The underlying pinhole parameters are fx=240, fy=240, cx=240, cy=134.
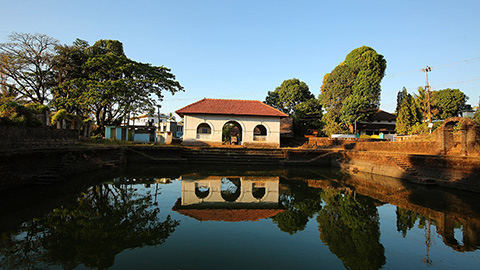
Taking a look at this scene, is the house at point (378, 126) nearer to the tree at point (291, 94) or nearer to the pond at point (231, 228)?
the tree at point (291, 94)

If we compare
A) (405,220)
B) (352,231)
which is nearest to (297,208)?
(352,231)

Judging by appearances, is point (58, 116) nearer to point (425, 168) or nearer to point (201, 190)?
point (201, 190)

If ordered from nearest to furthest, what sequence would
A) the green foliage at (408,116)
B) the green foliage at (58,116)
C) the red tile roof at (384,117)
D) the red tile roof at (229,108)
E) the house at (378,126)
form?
the green foliage at (58,116), the red tile roof at (229,108), the green foliage at (408,116), the house at (378,126), the red tile roof at (384,117)

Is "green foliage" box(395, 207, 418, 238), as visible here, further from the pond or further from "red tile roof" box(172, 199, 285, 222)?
"red tile roof" box(172, 199, 285, 222)

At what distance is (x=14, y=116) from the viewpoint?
9.98 metres

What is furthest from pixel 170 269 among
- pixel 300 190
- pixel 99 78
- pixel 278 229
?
pixel 99 78

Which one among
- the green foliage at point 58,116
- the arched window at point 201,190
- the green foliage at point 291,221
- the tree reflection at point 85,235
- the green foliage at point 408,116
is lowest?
the green foliage at point 291,221

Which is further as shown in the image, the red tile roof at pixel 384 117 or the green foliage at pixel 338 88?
the red tile roof at pixel 384 117

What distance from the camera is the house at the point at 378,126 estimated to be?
33.4m

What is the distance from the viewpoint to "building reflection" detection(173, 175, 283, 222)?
265 inches

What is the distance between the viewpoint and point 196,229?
547cm

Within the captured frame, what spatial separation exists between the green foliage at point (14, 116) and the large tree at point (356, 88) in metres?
29.5

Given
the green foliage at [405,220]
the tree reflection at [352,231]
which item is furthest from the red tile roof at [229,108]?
the green foliage at [405,220]

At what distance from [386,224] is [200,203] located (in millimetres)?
5302
